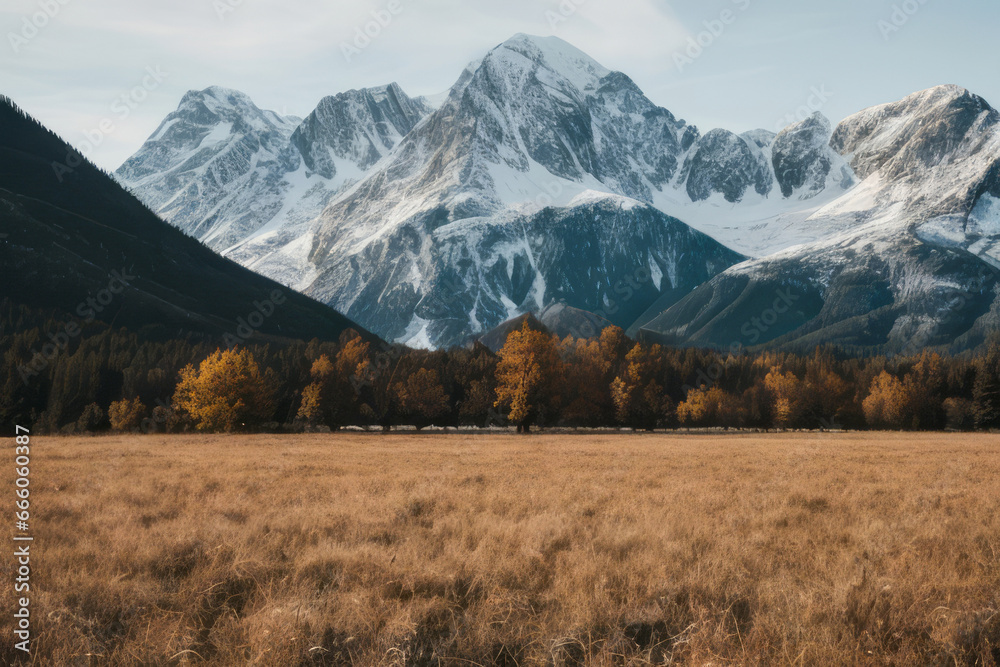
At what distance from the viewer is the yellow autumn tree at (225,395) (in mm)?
63438

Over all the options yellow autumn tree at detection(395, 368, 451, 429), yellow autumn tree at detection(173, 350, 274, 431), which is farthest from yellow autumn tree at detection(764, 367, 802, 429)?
yellow autumn tree at detection(173, 350, 274, 431)

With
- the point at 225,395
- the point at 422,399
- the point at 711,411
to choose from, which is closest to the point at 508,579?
the point at 225,395

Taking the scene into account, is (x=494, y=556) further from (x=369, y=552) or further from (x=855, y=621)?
(x=855, y=621)

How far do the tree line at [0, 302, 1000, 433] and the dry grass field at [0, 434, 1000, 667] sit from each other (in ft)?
171

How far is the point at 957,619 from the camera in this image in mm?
7414

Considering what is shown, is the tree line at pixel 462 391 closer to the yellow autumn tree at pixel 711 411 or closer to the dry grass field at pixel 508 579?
the yellow autumn tree at pixel 711 411

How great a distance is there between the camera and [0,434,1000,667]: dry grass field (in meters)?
6.75

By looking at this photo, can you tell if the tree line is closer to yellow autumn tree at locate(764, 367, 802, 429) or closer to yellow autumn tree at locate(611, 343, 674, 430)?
yellow autumn tree at locate(611, 343, 674, 430)

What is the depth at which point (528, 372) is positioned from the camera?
6619cm

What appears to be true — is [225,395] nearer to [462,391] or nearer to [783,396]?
[462,391]

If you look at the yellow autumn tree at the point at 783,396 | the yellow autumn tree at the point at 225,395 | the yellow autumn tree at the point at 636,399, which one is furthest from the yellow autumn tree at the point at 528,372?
the yellow autumn tree at the point at 783,396

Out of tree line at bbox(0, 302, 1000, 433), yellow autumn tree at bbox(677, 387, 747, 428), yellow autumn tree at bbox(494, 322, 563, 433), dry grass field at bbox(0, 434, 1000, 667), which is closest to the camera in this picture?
dry grass field at bbox(0, 434, 1000, 667)

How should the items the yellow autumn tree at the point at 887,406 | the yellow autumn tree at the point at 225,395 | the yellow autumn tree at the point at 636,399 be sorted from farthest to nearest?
the yellow autumn tree at the point at 887,406 → the yellow autumn tree at the point at 636,399 → the yellow autumn tree at the point at 225,395

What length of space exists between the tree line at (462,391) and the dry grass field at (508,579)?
52070 mm
